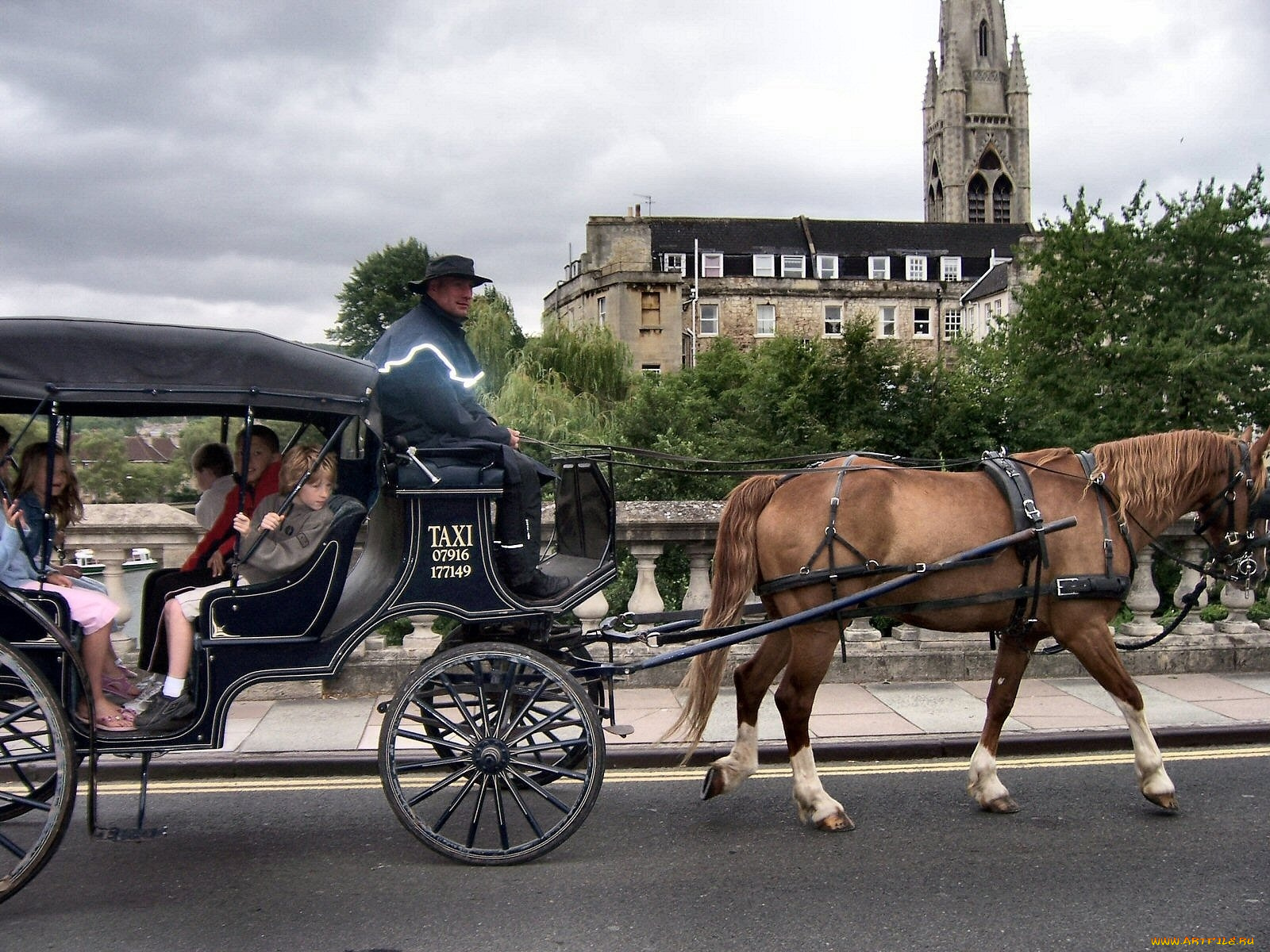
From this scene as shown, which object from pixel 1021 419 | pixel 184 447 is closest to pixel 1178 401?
pixel 1021 419

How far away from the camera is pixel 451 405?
17.5 ft

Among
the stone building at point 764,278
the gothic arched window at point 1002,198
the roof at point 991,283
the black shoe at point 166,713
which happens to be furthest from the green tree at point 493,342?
the gothic arched window at point 1002,198

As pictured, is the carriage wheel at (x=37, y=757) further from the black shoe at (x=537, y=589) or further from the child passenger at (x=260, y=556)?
the black shoe at (x=537, y=589)

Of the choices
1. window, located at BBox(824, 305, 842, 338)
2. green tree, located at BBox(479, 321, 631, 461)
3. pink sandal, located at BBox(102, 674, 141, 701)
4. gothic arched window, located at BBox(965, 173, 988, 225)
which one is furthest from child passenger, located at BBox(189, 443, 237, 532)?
gothic arched window, located at BBox(965, 173, 988, 225)

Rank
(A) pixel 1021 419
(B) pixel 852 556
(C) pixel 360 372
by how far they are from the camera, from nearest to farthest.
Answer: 1. (C) pixel 360 372
2. (B) pixel 852 556
3. (A) pixel 1021 419

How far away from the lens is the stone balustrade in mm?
7934

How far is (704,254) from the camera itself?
73125 millimetres

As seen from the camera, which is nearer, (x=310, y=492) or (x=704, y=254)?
(x=310, y=492)

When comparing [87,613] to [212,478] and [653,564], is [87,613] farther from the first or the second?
[653,564]

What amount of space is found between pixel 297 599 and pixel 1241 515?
16.0ft

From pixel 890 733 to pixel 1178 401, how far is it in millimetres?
29872

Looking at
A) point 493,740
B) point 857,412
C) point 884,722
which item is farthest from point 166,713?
point 857,412

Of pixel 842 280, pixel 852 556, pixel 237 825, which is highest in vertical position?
pixel 842 280

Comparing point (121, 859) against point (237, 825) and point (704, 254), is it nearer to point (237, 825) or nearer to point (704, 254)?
point (237, 825)
